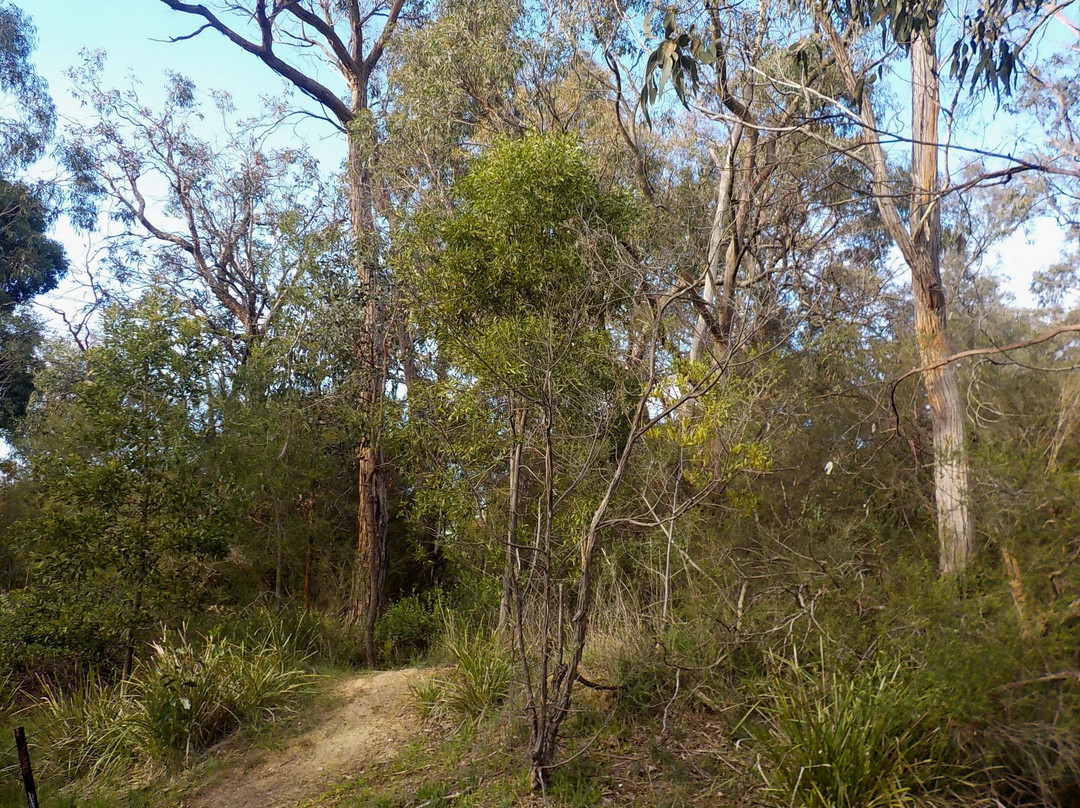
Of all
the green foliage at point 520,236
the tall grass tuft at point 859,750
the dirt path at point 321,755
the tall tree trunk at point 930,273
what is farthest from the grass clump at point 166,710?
the tall tree trunk at point 930,273

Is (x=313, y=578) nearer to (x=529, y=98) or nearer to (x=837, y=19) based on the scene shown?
(x=529, y=98)

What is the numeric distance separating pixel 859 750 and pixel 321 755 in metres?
4.02

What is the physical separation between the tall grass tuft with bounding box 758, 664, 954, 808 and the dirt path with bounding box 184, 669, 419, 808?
3.04 meters

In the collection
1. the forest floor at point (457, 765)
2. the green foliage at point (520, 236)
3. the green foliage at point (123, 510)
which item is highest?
the green foliage at point (520, 236)

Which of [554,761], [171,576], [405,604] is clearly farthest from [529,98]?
[554,761]

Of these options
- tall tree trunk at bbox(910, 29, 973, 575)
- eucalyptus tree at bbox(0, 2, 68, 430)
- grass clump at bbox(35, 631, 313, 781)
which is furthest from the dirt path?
eucalyptus tree at bbox(0, 2, 68, 430)

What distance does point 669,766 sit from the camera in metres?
5.41

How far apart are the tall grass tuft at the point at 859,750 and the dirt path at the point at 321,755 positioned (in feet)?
9.97

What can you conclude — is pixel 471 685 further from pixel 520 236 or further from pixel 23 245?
pixel 23 245

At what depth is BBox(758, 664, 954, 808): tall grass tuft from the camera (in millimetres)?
4406

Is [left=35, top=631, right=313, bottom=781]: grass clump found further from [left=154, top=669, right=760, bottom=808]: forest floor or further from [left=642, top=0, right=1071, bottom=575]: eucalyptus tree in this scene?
[left=642, top=0, right=1071, bottom=575]: eucalyptus tree

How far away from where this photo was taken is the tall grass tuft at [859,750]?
14.5 ft

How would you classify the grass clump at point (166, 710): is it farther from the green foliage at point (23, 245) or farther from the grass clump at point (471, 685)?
the green foliage at point (23, 245)

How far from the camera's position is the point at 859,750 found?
447 cm
